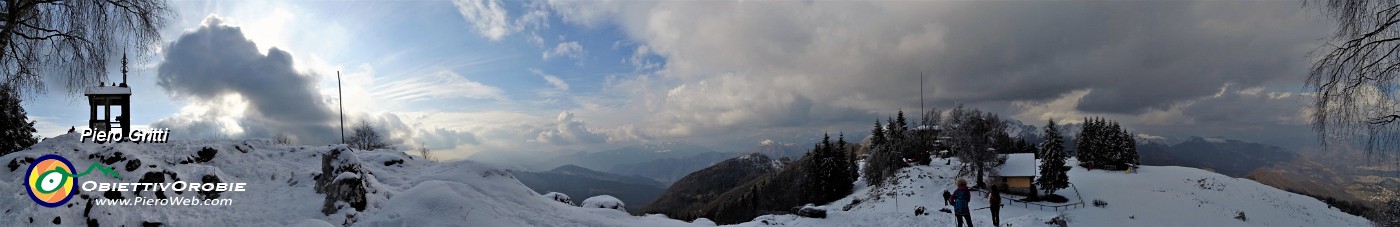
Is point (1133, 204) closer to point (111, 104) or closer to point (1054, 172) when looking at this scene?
point (1054, 172)

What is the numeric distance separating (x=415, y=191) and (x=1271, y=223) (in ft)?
177

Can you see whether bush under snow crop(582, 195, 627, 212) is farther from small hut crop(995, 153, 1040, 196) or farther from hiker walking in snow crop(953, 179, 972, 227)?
small hut crop(995, 153, 1040, 196)

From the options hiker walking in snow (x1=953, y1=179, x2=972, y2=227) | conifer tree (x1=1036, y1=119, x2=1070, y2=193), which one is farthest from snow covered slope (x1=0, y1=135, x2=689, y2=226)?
conifer tree (x1=1036, y1=119, x2=1070, y2=193)

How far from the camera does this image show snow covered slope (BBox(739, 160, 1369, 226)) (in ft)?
70.1

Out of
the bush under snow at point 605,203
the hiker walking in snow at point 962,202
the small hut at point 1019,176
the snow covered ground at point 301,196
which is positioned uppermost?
the snow covered ground at point 301,196

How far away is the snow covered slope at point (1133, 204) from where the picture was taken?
21352 millimetres

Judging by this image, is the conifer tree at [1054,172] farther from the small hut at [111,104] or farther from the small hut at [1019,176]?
the small hut at [111,104]

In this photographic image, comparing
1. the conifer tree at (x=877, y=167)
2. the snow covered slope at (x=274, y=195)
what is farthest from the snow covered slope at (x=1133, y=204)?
the snow covered slope at (x=274, y=195)

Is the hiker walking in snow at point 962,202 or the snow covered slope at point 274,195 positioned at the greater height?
the snow covered slope at point 274,195

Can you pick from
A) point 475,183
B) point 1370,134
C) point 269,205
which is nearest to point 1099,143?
point 1370,134

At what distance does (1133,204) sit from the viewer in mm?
41750

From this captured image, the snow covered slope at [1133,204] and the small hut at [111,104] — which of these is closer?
the small hut at [111,104]

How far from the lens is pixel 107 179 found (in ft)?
34.4

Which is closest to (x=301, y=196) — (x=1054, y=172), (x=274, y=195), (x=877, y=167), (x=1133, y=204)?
(x=274, y=195)
